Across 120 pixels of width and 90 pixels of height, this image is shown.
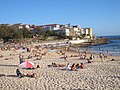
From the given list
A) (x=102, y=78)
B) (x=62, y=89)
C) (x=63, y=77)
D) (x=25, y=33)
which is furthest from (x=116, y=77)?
(x=25, y=33)

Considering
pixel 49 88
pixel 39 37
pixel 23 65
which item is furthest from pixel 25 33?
pixel 49 88

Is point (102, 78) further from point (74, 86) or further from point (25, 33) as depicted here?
point (25, 33)

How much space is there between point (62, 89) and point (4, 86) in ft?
10.3

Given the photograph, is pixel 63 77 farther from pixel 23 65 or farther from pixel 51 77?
pixel 23 65

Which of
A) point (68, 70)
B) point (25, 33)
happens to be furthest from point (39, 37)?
point (68, 70)

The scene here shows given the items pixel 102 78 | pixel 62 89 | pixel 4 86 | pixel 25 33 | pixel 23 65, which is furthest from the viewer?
pixel 25 33

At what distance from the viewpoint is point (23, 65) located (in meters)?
16.3

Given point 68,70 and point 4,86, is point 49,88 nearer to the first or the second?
point 4,86

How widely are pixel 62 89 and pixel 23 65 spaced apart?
5.92 meters

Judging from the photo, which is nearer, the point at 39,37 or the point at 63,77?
the point at 63,77

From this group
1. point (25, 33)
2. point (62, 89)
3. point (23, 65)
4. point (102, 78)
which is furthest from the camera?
point (25, 33)

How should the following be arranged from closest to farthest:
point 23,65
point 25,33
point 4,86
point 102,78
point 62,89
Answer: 1. point 62,89
2. point 4,86
3. point 102,78
4. point 23,65
5. point 25,33

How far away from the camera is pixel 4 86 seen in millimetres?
12008

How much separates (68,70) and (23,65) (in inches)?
128
